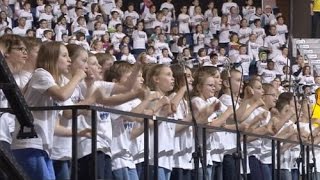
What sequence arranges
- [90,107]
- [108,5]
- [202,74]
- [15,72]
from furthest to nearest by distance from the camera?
[108,5], [202,74], [15,72], [90,107]

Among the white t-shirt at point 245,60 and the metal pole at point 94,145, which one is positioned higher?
the metal pole at point 94,145

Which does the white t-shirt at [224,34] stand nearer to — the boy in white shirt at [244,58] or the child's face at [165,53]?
the boy in white shirt at [244,58]

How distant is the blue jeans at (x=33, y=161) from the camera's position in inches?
265

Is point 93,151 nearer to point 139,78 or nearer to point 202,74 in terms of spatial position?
point 139,78

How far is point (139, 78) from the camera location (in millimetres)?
7902

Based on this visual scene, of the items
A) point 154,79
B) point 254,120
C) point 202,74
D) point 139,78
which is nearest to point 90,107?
point 139,78

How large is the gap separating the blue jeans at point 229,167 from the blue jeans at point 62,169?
260 centimetres

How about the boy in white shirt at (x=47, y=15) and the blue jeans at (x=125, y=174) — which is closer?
the blue jeans at (x=125, y=174)

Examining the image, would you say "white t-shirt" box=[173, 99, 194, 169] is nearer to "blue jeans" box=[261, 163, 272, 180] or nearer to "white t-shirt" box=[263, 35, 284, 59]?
"blue jeans" box=[261, 163, 272, 180]

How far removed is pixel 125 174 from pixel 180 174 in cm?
104

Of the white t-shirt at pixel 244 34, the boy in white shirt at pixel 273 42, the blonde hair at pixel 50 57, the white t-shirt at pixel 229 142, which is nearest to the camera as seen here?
the blonde hair at pixel 50 57

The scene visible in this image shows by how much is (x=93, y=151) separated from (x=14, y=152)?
53 centimetres

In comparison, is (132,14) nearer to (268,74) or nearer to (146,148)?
(268,74)

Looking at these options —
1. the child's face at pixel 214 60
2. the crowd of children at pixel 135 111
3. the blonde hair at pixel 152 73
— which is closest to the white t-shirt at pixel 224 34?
the child's face at pixel 214 60
